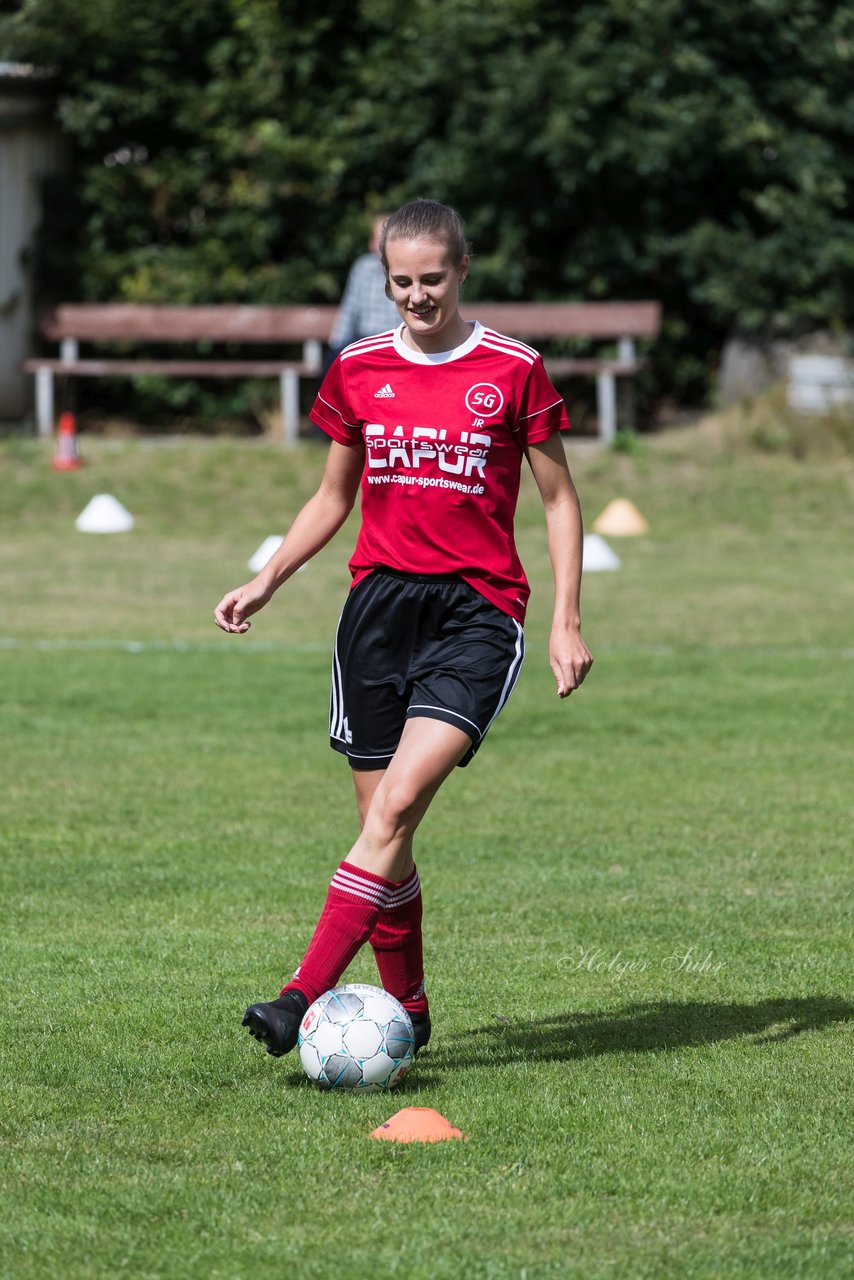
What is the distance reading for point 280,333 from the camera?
70.5ft

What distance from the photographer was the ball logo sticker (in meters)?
4.63

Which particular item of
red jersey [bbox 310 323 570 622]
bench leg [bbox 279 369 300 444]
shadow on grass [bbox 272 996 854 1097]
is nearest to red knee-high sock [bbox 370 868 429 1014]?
shadow on grass [bbox 272 996 854 1097]

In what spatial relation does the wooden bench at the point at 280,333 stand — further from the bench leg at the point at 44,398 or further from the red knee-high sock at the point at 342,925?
the red knee-high sock at the point at 342,925

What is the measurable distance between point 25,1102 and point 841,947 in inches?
103

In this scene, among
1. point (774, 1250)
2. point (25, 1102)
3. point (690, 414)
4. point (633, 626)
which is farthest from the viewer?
point (690, 414)

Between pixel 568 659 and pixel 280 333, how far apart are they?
17336 mm

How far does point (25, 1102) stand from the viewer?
4367mm

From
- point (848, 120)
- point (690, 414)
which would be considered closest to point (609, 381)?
point (690, 414)

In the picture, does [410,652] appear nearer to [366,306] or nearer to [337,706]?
[337,706]

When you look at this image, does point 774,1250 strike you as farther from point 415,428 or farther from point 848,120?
point 848,120

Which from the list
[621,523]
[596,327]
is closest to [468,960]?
[621,523]

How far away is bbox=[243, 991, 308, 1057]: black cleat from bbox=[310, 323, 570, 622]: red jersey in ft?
3.58

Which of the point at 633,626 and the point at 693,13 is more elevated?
the point at 693,13

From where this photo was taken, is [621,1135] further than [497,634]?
No
